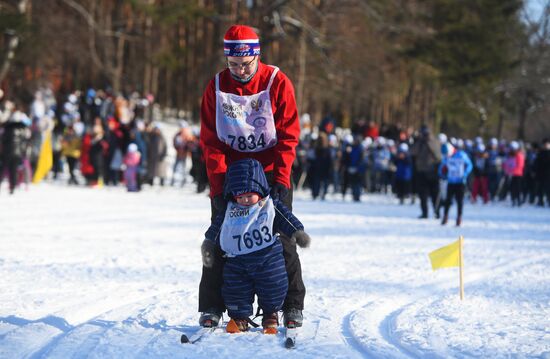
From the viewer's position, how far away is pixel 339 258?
31.8 ft

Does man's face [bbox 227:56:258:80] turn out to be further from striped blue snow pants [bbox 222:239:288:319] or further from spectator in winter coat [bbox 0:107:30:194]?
spectator in winter coat [bbox 0:107:30:194]

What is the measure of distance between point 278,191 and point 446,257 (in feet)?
7.39

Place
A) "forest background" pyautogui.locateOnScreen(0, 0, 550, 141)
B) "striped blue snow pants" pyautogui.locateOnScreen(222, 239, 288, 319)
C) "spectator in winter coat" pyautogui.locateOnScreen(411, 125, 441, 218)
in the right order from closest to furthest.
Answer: "striped blue snow pants" pyautogui.locateOnScreen(222, 239, 288, 319), "spectator in winter coat" pyautogui.locateOnScreen(411, 125, 441, 218), "forest background" pyautogui.locateOnScreen(0, 0, 550, 141)

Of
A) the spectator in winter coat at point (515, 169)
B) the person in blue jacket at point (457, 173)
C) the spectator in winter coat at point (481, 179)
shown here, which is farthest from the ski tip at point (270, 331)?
the spectator in winter coat at point (481, 179)

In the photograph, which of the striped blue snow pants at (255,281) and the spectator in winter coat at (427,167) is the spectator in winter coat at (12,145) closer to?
the spectator in winter coat at (427,167)

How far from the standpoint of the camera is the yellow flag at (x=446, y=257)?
6848 mm

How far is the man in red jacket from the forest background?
2412 cm

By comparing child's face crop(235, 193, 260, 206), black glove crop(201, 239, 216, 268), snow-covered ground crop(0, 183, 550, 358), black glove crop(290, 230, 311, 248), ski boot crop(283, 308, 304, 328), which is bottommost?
snow-covered ground crop(0, 183, 550, 358)

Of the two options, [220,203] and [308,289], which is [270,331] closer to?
[220,203]

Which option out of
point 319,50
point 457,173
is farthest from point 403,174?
point 319,50

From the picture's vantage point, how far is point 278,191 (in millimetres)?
5156

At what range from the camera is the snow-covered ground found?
499cm

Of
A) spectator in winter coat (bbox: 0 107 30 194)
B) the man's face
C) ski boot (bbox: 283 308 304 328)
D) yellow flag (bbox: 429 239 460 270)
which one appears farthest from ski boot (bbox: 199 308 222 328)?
spectator in winter coat (bbox: 0 107 30 194)

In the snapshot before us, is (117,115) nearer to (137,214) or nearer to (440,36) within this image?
(137,214)
